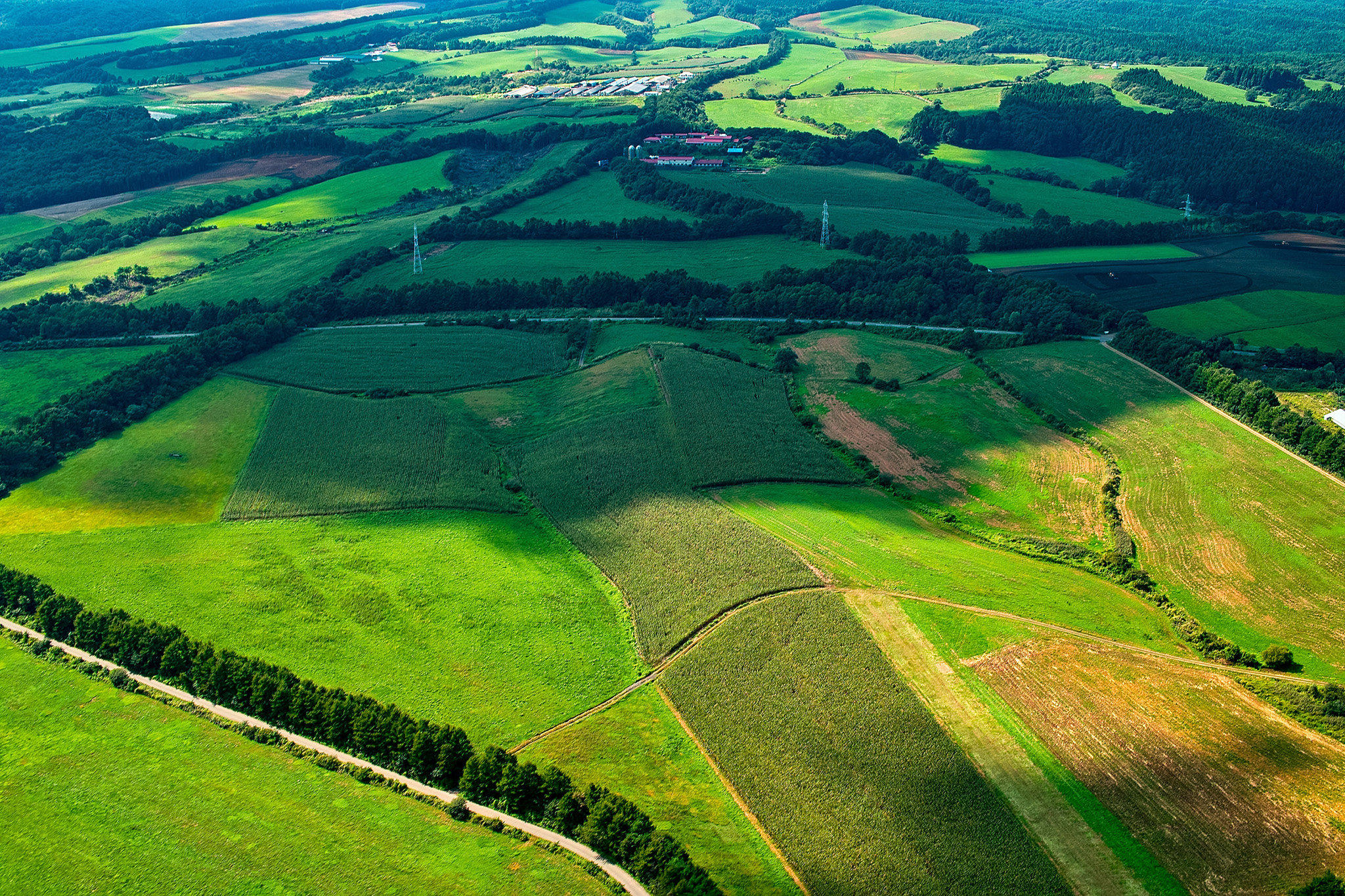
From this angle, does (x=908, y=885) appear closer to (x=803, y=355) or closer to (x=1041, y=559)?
(x=1041, y=559)

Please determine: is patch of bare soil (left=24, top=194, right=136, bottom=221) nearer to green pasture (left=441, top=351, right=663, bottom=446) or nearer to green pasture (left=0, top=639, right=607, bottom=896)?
green pasture (left=441, top=351, right=663, bottom=446)

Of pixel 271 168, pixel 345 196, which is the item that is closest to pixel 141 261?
pixel 345 196

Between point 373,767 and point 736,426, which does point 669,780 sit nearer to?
point 373,767

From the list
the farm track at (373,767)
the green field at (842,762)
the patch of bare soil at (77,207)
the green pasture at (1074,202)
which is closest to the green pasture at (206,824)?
the farm track at (373,767)

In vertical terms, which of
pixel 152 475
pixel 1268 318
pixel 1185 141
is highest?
pixel 1185 141

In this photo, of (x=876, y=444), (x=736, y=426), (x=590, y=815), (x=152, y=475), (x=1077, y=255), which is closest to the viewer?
(x=590, y=815)

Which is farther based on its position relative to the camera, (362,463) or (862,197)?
(862,197)

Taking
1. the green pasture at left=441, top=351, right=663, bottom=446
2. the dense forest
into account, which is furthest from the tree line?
the dense forest
